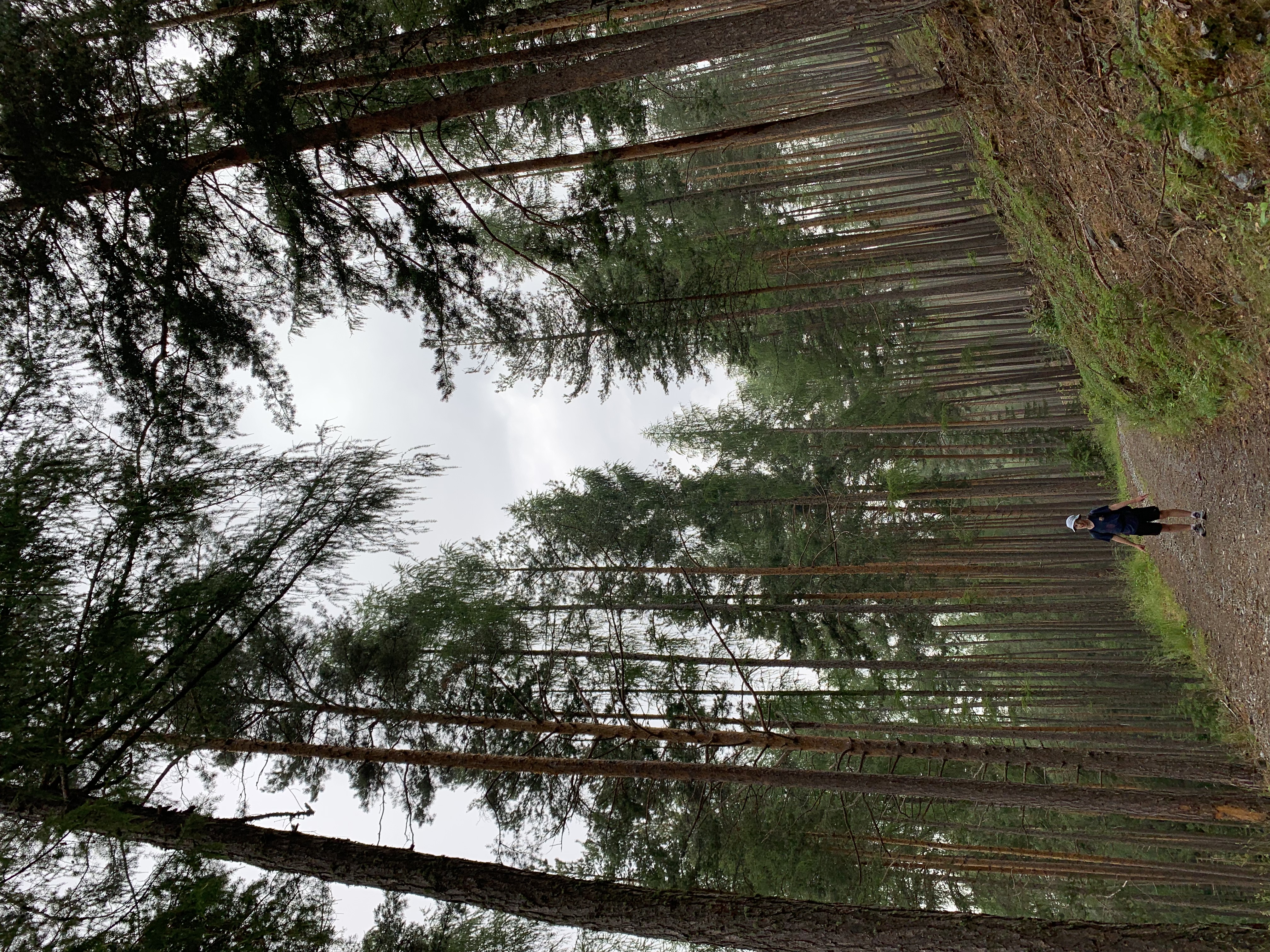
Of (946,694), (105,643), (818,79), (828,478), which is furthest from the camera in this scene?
(818,79)

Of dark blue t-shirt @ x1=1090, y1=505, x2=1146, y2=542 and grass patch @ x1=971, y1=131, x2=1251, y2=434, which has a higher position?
grass patch @ x1=971, y1=131, x2=1251, y2=434

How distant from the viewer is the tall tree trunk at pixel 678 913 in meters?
5.27

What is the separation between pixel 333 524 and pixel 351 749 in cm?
234

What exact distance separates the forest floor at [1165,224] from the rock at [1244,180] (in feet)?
0.03

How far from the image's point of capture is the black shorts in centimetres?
792

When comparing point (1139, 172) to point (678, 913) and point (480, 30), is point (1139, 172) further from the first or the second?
point (678, 913)

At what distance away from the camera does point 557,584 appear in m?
11.5

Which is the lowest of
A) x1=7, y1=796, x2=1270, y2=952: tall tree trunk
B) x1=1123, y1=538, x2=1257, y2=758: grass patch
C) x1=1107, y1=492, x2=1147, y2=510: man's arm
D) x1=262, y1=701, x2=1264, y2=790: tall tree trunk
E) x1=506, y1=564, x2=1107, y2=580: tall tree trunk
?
x1=7, y1=796, x2=1270, y2=952: tall tree trunk

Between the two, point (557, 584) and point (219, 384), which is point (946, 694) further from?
point (219, 384)

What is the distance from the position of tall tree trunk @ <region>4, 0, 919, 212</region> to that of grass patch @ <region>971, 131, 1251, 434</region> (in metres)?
3.09

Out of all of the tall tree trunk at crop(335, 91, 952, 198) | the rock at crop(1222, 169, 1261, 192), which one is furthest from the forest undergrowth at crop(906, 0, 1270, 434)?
the tall tree trunk at crop(335, 91, 952, 198)

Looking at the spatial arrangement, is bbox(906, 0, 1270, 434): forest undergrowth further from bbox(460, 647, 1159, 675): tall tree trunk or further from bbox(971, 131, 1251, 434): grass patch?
bbox(460, 647, 1159, 675): tall tree trunk

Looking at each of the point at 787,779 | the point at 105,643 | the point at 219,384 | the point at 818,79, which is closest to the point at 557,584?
the point at 787,779

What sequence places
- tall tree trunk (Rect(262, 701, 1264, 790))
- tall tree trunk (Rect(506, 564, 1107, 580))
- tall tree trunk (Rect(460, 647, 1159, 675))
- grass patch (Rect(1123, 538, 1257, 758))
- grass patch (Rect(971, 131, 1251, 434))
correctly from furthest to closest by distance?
tall tree trunk (Rect(460, 647, 1159, 675)) < tall tree trunk (Rect(506, 564, 1107, 580)) < grass patch (Rect(1123, 538, 1257, 758)) < tall tree trunk (Rect(262, 701, 1264, 790)) < grass patch (Rect(971, 131, 1251, 434))
